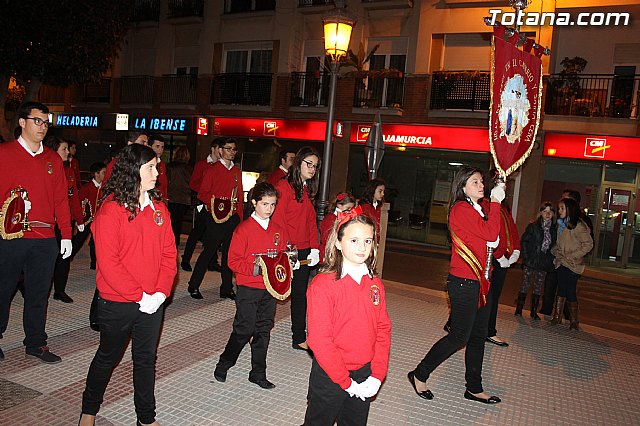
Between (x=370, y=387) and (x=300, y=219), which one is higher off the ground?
(x=300, y=219)

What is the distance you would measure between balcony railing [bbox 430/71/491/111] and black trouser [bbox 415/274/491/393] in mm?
13585

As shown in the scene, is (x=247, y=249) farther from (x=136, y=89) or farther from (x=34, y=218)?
(x=136, y=89)

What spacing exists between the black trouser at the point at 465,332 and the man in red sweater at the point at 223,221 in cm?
353

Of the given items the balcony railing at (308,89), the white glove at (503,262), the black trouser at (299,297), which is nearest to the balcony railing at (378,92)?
Result: the balcony railing at (308,89)

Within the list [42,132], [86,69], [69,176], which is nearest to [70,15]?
[86,69]

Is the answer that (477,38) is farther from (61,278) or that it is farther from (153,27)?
(61,278)

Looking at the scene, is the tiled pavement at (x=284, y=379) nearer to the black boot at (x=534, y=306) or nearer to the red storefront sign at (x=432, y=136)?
the black boot at (x=534, y=306)

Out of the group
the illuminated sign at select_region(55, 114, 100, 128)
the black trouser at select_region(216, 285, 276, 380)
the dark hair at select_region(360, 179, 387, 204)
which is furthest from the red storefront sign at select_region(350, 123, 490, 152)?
the black trouser at select_region(216, 285, 276, 380)

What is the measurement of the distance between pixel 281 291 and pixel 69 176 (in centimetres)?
380

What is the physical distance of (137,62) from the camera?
969 inches

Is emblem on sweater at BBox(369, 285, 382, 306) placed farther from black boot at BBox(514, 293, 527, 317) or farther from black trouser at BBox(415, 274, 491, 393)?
black boot at BBox(514, 293, 527, 317)

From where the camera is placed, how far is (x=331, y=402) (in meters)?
3.10

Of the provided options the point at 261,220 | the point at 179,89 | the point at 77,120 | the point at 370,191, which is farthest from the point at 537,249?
the point at 77,120

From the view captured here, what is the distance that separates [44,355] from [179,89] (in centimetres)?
1975
